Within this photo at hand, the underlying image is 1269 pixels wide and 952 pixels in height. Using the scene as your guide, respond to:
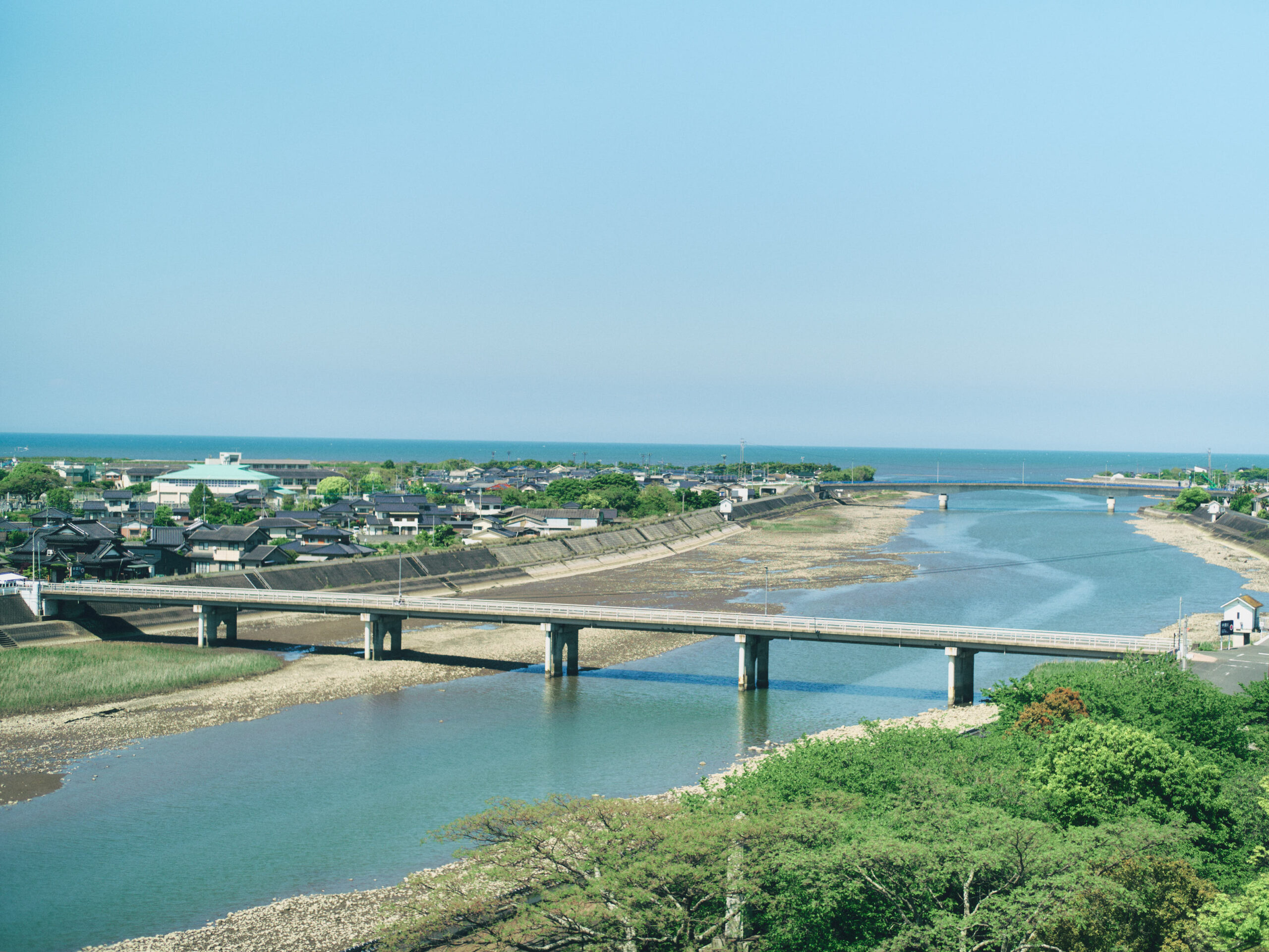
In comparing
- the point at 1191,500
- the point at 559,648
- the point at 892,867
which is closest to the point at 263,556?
the point at 559,648

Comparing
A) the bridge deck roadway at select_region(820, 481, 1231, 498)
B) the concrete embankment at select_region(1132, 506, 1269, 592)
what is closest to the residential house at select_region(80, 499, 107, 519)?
the concrete embankment at select_region(1132, 506, 1269, 592)

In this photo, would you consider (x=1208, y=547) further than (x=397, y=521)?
Yes

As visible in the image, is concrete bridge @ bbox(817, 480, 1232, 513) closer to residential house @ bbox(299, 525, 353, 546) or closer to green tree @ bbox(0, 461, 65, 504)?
residential house @ bbox(299, 525, 353, 546)

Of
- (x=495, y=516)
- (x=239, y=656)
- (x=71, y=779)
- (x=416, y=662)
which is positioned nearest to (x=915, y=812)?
(x=71, y=779)

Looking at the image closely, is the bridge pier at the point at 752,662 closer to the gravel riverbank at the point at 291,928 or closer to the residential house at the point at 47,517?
the gravel riverbank at the point at 291,928

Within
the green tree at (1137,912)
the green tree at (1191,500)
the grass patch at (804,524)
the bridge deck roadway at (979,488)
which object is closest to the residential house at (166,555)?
the green tree at (1137,912)

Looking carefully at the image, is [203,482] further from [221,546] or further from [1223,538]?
[1223,538]

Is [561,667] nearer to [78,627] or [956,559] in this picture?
[78,627]
